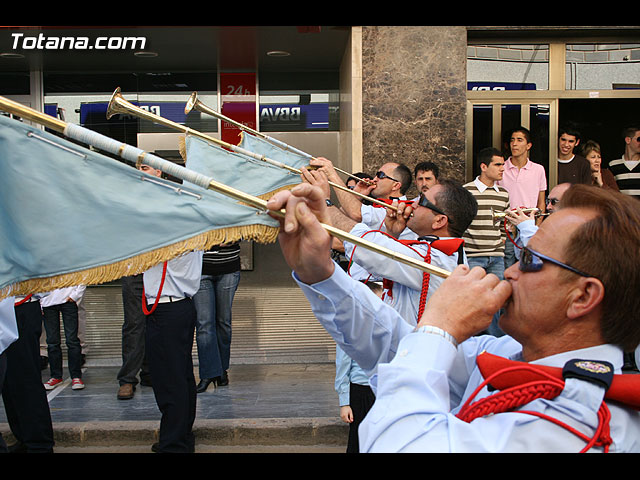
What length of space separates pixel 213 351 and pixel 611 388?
582 cm

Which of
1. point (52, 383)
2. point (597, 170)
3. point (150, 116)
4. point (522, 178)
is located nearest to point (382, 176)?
point (522, 178)

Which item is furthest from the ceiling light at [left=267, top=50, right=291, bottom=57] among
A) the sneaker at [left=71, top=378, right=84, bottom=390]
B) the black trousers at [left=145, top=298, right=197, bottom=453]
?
the black trousers at [left=145, top=298, right=197, bottom=453]

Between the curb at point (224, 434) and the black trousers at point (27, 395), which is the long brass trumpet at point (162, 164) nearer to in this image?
the black trousers at point (27, 395)

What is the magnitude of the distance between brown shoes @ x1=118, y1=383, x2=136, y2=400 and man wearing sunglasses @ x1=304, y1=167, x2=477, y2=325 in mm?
3735

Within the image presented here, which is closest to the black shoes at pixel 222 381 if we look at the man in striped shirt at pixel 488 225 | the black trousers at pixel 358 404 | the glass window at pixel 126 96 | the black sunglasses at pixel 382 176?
the black sunglasses at pixel 382 176

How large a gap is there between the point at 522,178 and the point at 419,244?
16.1ft

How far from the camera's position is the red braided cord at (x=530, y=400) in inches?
59.0

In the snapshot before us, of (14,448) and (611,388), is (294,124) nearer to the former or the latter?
(14,448)

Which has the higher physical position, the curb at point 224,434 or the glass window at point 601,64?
the glass window at point 601,64

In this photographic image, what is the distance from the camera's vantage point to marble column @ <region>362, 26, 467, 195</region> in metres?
9.00

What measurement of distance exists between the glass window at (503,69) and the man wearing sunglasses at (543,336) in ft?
26.1

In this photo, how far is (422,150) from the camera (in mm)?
9047
